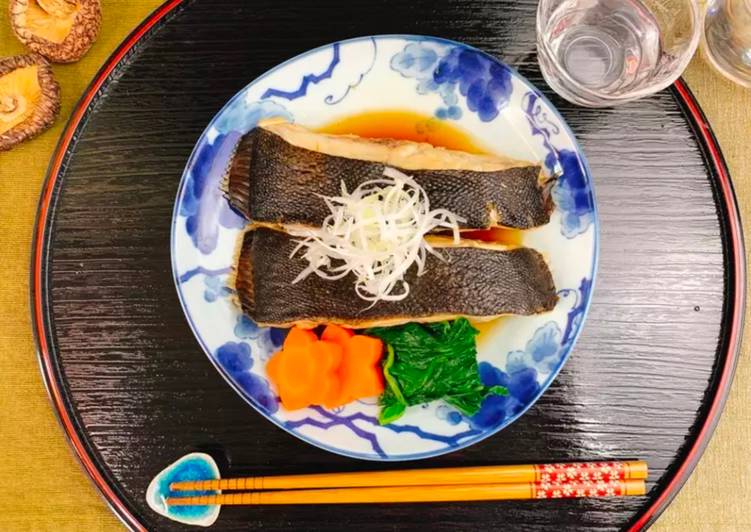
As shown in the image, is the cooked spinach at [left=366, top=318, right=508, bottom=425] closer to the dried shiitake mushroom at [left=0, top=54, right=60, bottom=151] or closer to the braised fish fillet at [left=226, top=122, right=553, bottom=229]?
the braised fish fillet at [left=226, top=122, right=553, bottom=229]

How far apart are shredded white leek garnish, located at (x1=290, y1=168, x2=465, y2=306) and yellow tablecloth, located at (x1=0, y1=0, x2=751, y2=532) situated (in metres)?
1.30

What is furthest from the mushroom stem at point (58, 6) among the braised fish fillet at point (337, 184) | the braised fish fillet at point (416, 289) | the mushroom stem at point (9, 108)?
the braised fish fillet at point (416, 289)

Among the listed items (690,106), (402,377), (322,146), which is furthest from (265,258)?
(690,106)

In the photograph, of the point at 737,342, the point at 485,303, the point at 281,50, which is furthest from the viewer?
the point at 281,50

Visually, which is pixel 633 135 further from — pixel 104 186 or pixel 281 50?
pixel 104 186

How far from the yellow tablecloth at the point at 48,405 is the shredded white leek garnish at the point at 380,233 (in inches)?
51.1

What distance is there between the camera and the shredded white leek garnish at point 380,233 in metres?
2.25

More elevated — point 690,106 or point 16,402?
point 690,106

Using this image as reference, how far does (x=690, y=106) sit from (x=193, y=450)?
2.44 metres

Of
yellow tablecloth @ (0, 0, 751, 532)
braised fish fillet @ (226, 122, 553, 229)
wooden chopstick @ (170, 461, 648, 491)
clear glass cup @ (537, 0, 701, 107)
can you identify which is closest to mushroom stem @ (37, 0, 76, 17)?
yellow tablecloth @ (0, 0, 751, 532)

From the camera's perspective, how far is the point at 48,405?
2609 mm

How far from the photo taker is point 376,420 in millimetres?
2346

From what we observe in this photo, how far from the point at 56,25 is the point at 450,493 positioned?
99.0 inches

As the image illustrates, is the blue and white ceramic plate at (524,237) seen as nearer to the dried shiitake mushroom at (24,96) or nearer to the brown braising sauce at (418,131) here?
the brown braising sauce at (418,131)
